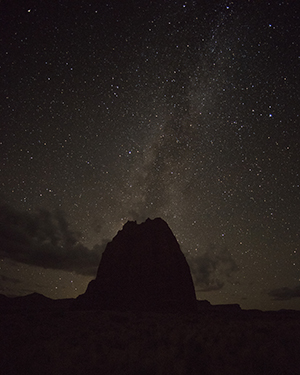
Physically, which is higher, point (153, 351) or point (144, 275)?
point (144, 275)

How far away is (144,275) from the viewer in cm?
4266

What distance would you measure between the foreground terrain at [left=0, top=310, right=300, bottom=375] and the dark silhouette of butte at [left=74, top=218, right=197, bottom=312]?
28.2 meters

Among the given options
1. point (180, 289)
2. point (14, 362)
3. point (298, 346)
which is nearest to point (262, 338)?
point (298, 346)

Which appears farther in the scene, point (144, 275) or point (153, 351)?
point (144, 275)

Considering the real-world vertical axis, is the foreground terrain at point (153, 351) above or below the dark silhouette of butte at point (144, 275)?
below

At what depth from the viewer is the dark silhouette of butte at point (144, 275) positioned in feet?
129

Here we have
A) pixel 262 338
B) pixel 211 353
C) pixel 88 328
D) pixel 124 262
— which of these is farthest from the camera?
pixel 124 262

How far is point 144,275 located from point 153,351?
1310 inches

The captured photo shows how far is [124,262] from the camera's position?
47.4m

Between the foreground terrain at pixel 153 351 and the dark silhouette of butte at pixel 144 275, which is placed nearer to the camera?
the foreground terrain at pixel 153 351

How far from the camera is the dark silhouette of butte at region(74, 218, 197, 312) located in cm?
3931

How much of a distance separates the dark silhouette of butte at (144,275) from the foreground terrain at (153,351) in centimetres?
2818

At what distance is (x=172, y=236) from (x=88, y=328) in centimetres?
3487

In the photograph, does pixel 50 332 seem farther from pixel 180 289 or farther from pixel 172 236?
pixel 172 236
